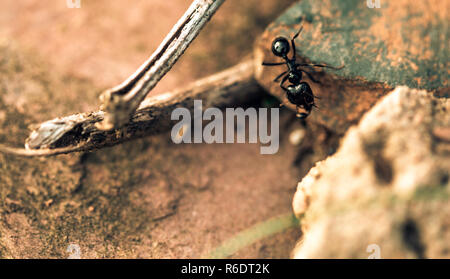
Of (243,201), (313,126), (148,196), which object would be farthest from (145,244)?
(313,126)

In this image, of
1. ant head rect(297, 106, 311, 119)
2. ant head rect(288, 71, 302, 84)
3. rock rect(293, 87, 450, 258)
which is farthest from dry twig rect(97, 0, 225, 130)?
rock rect(293, 87, 450, 258)

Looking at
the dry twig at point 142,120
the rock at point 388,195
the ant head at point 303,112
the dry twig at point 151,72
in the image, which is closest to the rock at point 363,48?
the ant head at point 303,112

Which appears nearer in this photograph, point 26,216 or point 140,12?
point 26,216

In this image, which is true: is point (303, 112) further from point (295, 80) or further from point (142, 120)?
point (142, 120)

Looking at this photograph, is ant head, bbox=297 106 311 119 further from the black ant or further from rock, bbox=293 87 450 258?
rock, bbox=293 87 450 258

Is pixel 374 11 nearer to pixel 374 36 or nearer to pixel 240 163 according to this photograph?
pixel 374 36

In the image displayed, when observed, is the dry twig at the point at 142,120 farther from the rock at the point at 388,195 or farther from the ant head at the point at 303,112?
the rock at the point at 388,195
